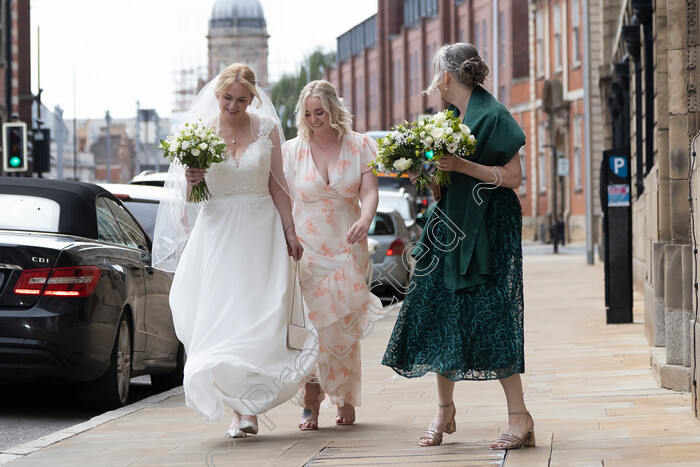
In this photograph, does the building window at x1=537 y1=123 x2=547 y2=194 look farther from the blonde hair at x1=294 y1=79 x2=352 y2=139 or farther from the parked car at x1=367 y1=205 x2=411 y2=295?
the blonde hair at x1=294 y1=79 x2=352 y2=139

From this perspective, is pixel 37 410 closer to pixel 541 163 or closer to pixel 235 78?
pixel 235 78

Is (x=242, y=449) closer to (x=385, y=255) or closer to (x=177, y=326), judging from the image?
(x=177, y=326)

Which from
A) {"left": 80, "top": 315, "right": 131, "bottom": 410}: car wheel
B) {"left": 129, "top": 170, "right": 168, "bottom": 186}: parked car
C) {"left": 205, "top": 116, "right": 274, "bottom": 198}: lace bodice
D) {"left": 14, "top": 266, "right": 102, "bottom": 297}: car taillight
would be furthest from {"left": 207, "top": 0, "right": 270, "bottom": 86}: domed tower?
{"left": 205, "top": 116, "right": 274, "bottom": 198}: lace bodice

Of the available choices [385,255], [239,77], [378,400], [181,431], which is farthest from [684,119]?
[385,255]

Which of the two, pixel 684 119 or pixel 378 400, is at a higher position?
pixel 684 119

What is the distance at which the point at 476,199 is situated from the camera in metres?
6.32

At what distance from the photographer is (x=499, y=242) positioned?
632 cm

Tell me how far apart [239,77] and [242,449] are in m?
2.04

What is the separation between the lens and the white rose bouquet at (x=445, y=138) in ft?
20.1

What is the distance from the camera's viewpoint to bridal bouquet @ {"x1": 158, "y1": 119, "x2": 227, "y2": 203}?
6984 millimetres

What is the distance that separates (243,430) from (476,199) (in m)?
1.84

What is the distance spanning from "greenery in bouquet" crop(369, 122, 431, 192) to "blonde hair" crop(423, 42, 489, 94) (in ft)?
0.78

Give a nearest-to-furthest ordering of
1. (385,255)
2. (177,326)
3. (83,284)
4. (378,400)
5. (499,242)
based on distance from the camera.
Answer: (499,242) < (177,326) < (83,284) < (378,400) < (385,255)

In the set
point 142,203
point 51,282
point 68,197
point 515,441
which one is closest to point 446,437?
point 515,441
